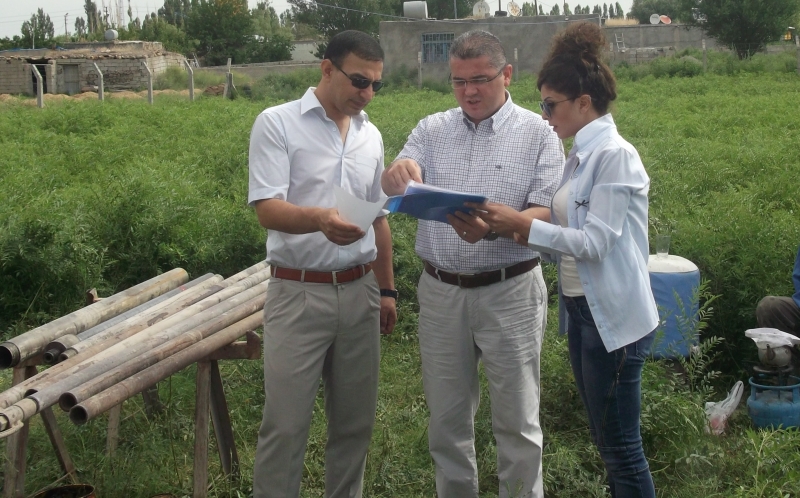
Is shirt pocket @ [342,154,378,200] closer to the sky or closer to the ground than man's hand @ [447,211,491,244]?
closer to the sky

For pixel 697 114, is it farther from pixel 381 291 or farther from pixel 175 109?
pixel 381 291

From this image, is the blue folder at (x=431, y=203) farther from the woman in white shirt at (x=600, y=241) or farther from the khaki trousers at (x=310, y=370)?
the khaki trousers at (x=310, y=370)

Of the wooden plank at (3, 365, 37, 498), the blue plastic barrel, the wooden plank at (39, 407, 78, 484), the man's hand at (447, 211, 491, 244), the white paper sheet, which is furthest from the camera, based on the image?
the blue plastic barrel

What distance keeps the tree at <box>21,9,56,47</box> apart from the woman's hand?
52.1m

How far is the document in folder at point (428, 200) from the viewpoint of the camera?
280 centimetres

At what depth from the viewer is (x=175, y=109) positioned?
16.7 meters

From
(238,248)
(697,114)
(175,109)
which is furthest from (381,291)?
(175,109)

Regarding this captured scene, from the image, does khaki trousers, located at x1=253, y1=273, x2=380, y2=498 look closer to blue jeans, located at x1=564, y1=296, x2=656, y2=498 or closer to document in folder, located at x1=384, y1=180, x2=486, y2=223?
document in folder, located at x1=384, y1=180, x2=486, y2=223

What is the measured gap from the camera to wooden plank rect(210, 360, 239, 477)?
155 inches

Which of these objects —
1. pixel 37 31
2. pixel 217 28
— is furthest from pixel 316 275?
pixel 37 31

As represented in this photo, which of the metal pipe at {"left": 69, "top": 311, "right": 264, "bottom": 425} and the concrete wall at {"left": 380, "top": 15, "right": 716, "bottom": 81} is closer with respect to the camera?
the metal pipe at {"left": 69, "top": 311, "right": 264, "bottom": 425}

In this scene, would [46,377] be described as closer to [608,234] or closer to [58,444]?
[58,444]

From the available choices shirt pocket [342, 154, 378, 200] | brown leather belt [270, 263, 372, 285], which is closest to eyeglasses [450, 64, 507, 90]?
shirt pocket [342, 154, 378, 200]

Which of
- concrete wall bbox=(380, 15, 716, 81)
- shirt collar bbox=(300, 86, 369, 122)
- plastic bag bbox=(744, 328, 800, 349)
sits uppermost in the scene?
concrete wall bbox=(380, 15, 716, 81)
